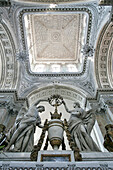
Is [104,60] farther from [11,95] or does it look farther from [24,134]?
[24,134]

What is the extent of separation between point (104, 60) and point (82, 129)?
8.26 meters

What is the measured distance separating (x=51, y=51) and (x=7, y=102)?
988 centimetres

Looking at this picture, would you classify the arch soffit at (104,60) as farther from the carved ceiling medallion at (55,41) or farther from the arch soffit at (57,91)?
the carved ceiling medallion at (55,41)

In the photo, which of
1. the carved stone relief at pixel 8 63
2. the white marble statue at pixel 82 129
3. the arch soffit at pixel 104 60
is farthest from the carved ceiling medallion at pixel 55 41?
the white marble statue at pixel 82 129

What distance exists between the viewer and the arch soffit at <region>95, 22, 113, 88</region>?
1100cm

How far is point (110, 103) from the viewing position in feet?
29.9

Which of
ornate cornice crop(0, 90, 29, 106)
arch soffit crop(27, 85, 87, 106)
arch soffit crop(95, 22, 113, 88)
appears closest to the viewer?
ornate cornice crop(0, 90, 29, 106)

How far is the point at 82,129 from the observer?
5.00m

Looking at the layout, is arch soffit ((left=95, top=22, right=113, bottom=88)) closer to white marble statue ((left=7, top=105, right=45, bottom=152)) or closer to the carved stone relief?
the carved stone relief


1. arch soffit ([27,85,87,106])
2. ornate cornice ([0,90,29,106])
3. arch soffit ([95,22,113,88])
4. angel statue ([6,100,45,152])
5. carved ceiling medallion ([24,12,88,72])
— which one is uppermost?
carved ceiling medallion ([24,12,88,72])

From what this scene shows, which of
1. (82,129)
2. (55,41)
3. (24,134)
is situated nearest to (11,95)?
(24,134)

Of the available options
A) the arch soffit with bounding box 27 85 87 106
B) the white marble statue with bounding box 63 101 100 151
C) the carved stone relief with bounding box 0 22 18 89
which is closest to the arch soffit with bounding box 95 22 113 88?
the arch soffit with bounding box 27 85 87 106

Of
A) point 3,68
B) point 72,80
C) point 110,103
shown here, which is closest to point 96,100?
point 110,103

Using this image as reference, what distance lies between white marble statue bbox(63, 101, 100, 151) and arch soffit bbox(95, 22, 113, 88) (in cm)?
595
